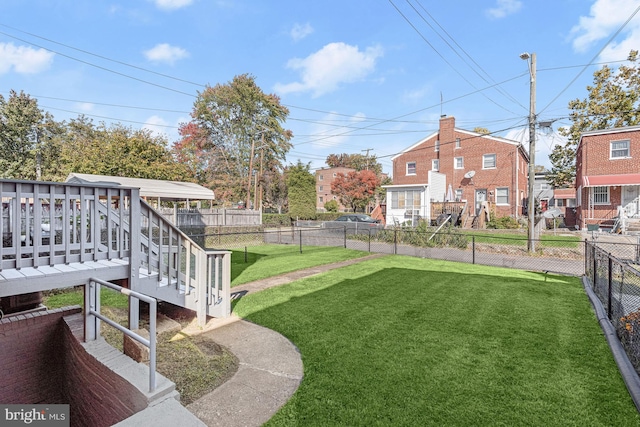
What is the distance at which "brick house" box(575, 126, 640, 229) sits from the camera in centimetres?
1778

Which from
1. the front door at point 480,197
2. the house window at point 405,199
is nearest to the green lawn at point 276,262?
the house window at point 405,199

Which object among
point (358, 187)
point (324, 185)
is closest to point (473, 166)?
point (358, 187)

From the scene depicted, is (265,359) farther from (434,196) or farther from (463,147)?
(463,147)

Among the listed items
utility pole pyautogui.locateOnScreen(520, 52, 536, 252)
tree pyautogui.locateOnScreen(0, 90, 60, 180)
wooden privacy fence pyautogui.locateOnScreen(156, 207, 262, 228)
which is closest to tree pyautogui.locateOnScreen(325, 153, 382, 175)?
wooden privacy fence pyautogui.locateOnScreen(156, 207, 262, 228)

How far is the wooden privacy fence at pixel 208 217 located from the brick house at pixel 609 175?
20302 mm

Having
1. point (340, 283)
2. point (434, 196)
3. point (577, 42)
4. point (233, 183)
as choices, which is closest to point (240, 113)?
point (233, 183)

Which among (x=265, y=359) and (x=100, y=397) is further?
(x=265, y=359)

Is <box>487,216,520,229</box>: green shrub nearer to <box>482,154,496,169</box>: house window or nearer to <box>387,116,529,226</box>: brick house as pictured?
<box>387,116,529,226</box>: brick house

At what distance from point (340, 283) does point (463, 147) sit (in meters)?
23.3

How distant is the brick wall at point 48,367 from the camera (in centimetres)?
342

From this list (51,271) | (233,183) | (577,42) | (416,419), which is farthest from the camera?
(233,183)

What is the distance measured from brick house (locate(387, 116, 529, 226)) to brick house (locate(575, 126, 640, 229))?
5.12m

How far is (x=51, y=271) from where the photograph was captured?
3.36m

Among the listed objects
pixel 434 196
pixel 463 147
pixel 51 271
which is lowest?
pixel 51 271
